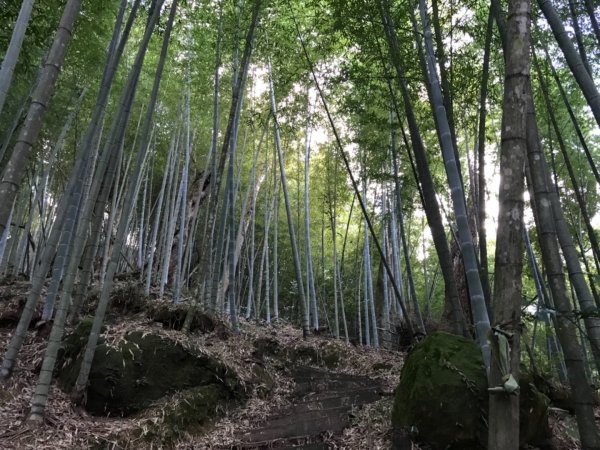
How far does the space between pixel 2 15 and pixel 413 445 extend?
14.7ft

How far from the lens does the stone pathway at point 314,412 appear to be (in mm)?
3061

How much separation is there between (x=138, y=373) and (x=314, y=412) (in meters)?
1.53

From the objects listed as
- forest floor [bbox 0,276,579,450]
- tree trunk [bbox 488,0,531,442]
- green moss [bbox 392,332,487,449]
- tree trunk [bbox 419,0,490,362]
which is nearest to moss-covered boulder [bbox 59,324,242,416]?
forest floor [bbox 0,276,579,450]

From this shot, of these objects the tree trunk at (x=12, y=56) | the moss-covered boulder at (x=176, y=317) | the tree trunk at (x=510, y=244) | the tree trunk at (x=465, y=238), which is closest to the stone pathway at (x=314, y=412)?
the moss-covered boulder at (x=176, y=317)

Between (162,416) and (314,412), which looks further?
(314,412)

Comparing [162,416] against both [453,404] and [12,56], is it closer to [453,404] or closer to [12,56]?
[453,404]

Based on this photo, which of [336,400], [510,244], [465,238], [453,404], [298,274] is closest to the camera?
[510,244]

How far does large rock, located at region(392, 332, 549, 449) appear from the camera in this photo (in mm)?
2498

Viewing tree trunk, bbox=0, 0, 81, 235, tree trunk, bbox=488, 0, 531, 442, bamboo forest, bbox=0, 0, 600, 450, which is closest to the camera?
tree trunk, bbox=488, 0, 531, 442

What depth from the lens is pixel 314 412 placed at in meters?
A: 3.72

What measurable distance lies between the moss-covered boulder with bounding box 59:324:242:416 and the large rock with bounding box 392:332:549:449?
1.71 metres

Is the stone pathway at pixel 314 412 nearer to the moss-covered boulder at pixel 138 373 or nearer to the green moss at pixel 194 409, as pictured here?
the green moss at pixel 194 409

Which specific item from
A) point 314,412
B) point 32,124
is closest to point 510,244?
point 32,124

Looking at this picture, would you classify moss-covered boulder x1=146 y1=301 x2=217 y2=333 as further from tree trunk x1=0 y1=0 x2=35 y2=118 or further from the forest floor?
tree trunk x1=0 y1=0 x2=35 y2=118
